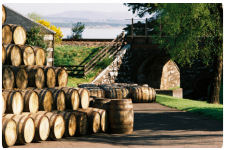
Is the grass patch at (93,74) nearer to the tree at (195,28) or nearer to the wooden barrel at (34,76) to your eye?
the tree at (195,28)

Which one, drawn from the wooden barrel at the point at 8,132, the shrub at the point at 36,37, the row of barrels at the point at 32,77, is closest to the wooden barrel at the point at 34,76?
the row of barrels at the point at 32,77

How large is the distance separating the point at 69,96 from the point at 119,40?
25.4 metres

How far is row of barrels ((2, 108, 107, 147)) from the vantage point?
372 inches

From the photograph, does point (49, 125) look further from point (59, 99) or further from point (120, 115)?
point (120, 115)

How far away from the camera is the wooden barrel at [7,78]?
35.1ft

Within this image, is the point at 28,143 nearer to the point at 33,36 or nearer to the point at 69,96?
the point at 69,96

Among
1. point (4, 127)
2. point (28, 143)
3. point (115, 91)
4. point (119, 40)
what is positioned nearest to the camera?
point (4, 127)

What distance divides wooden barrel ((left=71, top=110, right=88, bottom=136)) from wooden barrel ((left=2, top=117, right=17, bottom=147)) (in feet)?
6.87

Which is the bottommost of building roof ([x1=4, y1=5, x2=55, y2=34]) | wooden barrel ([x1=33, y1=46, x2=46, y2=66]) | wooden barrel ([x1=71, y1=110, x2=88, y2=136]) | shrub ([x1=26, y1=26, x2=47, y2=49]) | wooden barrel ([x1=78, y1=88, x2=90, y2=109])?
wooden barrel ([x1=71, y1=110, x2=88, y2=136])

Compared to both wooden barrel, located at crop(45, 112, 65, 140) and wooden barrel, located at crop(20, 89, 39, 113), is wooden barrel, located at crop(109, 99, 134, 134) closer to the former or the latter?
wooden barrel, located at crop(45, 112, 65, 140)

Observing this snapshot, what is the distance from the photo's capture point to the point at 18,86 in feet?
36.6

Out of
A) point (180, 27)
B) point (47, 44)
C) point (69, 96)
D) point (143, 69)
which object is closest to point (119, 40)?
point (143, 69)

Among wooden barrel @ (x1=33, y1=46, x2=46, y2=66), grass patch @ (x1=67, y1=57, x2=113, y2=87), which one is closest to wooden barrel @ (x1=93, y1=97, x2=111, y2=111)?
wooden barrel @ (x1=33, y1=46, x2=46, y2=66)

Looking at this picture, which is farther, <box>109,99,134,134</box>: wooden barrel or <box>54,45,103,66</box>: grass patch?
<box>54,45,103,66</box>: grass patch
